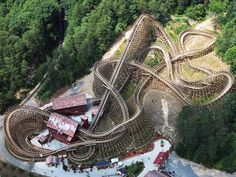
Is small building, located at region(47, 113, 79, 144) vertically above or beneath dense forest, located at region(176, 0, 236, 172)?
beneath

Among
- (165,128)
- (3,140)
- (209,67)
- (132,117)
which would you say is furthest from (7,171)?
(209,67)

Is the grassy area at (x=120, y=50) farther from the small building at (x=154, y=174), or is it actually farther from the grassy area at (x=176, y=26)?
the small building at (x=154, y=174)

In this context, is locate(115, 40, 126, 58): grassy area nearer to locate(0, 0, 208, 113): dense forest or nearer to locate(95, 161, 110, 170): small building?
locate(0, 0, 208, 113): dense forest

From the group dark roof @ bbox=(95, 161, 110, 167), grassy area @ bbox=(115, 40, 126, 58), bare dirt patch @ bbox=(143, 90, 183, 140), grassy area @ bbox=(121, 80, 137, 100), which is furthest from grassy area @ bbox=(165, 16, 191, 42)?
dark roof @ bbox=(95, 161, 110, 167)

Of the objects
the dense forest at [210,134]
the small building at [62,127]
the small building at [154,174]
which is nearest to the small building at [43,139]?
the small building at [62,127]

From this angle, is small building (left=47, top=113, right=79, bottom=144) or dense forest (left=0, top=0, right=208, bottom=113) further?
dense forest (left=0, top=0, right=208, bottom=113)

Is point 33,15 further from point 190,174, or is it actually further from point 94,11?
point 190,174

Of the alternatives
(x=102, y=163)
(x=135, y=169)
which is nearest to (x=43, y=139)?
(x=102, y=163)

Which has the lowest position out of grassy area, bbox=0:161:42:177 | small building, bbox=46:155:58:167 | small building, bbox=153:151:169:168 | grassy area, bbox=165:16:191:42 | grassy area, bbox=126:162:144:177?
grassy area, bbox=0:161:42:177
